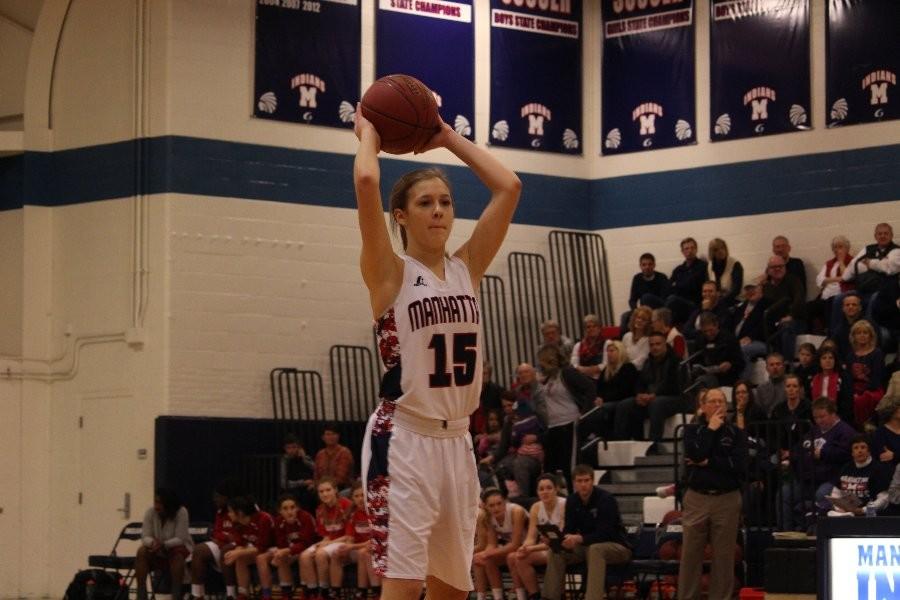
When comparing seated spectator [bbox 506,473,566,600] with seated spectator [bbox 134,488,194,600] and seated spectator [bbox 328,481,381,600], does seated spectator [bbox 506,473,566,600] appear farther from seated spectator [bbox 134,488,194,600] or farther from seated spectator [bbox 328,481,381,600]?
seated spectator [bbox 134,488,194,600]

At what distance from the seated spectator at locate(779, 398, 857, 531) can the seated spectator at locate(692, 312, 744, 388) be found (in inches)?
109

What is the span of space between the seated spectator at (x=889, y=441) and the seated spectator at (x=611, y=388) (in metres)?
3.89

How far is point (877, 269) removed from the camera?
16109 mm

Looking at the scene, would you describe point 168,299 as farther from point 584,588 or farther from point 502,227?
point 502,227

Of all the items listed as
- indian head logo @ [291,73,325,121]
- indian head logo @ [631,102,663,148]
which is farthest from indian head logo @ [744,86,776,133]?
indian head logo @ [291,73,325,121]

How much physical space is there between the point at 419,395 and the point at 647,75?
1446 centimetres

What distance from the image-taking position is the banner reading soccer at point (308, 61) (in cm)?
1775

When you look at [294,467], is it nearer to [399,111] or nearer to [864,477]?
[864,477]

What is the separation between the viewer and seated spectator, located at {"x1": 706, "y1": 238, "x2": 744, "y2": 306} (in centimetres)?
1752

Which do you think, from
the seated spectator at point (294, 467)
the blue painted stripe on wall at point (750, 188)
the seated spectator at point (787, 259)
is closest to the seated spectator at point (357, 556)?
the seated spectator at point (294, 467)

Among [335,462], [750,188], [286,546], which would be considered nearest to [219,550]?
[286,546]

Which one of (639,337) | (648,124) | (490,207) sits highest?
(648,124)

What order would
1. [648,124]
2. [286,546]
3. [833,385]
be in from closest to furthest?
[833,385] → [286,546] → [648,124]

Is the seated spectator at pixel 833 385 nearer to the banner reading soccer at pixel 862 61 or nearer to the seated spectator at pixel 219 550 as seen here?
the banner reading soccer at pixel 862 61
